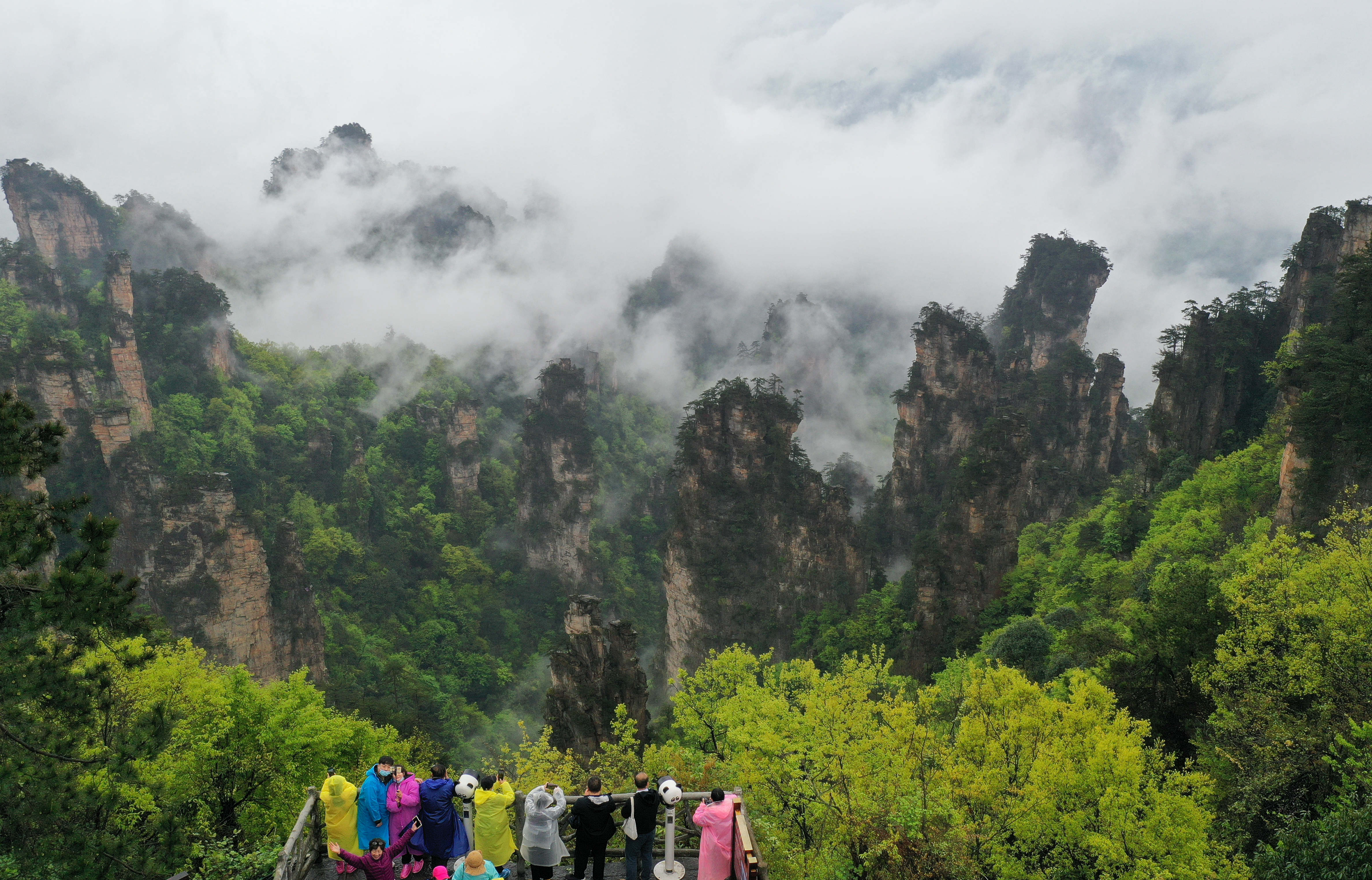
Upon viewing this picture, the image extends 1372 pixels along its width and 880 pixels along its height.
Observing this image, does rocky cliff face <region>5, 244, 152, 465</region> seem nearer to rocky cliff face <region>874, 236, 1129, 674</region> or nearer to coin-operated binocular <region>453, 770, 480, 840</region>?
coin-operated binocular <region>453, 770, 480, 840</region>

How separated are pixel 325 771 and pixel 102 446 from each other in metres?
43.1

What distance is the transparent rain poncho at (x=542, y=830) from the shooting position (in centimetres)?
1243

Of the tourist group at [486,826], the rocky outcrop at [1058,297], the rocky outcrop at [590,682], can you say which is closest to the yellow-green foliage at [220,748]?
the tourist group at [486,826]

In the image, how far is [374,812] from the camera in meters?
12.9

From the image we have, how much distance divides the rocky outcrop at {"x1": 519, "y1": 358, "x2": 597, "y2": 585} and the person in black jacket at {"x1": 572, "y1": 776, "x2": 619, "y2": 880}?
7133 centimetres

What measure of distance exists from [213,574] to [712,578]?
33.9m

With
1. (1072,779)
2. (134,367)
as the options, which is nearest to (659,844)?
(1072,779)

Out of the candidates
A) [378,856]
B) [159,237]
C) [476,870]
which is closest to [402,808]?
[378,856]

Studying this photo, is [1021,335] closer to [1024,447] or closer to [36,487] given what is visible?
[1024,447]

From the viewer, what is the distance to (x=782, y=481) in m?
62.7

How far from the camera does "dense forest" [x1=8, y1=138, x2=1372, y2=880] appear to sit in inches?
664

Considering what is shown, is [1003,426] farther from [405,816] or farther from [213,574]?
[213,574]

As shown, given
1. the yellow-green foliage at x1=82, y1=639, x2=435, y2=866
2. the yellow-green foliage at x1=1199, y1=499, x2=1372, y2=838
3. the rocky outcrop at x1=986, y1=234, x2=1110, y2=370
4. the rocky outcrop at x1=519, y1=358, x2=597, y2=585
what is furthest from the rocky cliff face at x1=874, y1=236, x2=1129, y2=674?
the yellow-green foliage at x1=82, y1=639, x2=435, y2=866

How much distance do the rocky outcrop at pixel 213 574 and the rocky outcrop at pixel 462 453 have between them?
3104 cm
